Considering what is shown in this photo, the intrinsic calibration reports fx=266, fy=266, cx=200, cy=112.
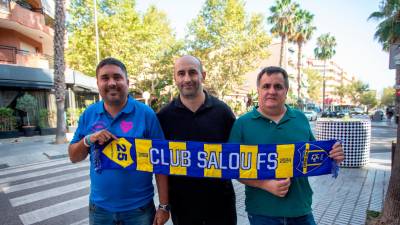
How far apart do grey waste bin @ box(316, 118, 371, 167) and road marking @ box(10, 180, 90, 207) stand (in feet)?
Answer: 20.9

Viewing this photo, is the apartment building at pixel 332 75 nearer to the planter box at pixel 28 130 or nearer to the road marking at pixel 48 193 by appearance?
the planter box at pixel 28 130

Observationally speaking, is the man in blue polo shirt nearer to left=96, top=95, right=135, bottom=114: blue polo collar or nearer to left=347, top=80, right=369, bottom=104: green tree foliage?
left=96, top=95, right=135, bottom=114: blue polo collar

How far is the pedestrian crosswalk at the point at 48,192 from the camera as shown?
4410mm

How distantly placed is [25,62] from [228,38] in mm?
17857

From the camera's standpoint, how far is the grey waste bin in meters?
6.78

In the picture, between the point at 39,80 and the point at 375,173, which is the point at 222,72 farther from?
the point at 375,173

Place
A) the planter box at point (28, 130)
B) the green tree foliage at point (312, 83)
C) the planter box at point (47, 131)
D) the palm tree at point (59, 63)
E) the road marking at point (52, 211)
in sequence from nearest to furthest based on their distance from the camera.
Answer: the road marking at point (52, 211) → the palm tree at point (59, 63) → the planter box at point (28, 130) → the planter box at point (47, 131) → the green tree foliage at point (312, 83)

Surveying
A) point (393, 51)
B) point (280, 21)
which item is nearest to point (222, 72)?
point (280, 21)

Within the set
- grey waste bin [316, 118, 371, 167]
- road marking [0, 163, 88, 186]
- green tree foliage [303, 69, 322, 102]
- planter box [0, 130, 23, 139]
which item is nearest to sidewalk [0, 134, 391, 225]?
grey waste bin [316, 118, 371, 167]

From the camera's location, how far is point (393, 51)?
4.47 m

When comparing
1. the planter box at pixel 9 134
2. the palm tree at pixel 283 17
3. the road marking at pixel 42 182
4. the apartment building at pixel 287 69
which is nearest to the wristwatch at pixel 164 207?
the road marking at pixel 42 182

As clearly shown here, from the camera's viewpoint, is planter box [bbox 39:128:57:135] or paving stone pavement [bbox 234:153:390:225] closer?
paving stone pavement [bbox 234:153:390:225]

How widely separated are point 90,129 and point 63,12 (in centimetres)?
1224

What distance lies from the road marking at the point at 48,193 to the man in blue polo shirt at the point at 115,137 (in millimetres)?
3754
